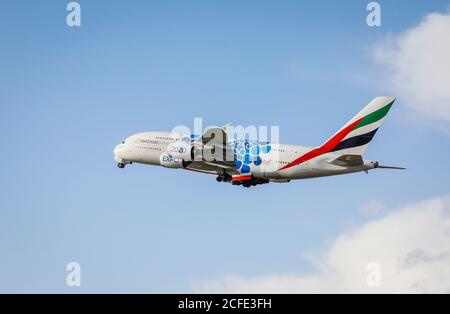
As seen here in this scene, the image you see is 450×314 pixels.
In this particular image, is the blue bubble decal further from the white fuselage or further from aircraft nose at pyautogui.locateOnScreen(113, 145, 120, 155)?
aircraft nose at pyautogui.locateOnScreen(113, 145, 120, 155)

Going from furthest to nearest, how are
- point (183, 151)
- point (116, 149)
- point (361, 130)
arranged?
point (116, 149)
point (183, 151)
point (361, 130)

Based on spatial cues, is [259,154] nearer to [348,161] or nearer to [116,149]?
[348,161]

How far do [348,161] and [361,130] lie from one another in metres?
4.74

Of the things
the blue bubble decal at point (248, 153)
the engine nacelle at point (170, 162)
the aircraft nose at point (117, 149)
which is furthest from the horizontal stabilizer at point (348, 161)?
the aircraft nose at point (117, 149)

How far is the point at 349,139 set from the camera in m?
88.7

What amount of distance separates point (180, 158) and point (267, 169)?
9.38 m

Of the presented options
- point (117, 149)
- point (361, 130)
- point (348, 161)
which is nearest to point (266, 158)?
point (348, 161)

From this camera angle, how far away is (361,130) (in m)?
88.7

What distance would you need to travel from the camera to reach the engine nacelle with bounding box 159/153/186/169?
94.0m

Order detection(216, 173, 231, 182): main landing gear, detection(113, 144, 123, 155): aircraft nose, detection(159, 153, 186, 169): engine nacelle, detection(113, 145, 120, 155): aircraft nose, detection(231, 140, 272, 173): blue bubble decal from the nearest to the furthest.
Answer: detection(231, 140, 272, 173): blue bubble decal → detection(159, 153, 186, 169): engine nacelle → detection(216, 173, 231, 182): main landing gear → detection(113, 144, 123, 155): aircraft nose → detection(113, 145, 120, 155): aircraft nose

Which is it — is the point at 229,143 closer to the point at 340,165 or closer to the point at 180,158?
the point at 180,158

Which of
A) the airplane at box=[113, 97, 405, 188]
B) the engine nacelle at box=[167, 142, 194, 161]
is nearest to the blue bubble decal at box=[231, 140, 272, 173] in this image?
the airplane at box=[113, 97, 405, 188]
